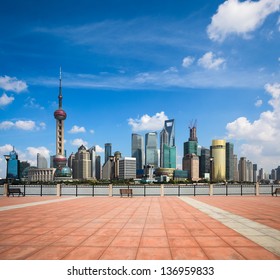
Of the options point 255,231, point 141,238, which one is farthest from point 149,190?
point 141,238

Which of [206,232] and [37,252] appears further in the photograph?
[206,232]

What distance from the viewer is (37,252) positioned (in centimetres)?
727

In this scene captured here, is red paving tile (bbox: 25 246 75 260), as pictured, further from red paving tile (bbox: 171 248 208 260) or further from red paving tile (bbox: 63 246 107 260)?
red paving tile (bbox: 171 248 208 260)

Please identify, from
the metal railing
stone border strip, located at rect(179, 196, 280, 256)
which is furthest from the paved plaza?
the metal railing

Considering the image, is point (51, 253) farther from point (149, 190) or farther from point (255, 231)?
point (149, 190)

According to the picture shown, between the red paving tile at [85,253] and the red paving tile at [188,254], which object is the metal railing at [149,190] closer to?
the red paving tile at [188,254]

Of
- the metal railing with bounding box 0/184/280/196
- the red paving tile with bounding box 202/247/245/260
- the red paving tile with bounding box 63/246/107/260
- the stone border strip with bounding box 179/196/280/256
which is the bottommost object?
the metal railing with bounding box 0/184/280/196

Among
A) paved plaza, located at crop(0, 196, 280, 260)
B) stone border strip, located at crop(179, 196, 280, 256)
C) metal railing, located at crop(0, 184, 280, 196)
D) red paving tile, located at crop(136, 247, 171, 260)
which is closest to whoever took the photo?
red paving tile, located at crop(136, 247, 171, 260)

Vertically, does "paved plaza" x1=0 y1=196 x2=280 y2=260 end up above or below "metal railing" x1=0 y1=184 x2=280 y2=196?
above

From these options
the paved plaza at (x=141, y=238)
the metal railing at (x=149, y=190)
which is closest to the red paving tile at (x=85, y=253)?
the paved plaza at (x=141, y=238)

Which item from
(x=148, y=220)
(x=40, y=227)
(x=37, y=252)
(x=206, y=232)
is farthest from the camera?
(x=148, y=220)
